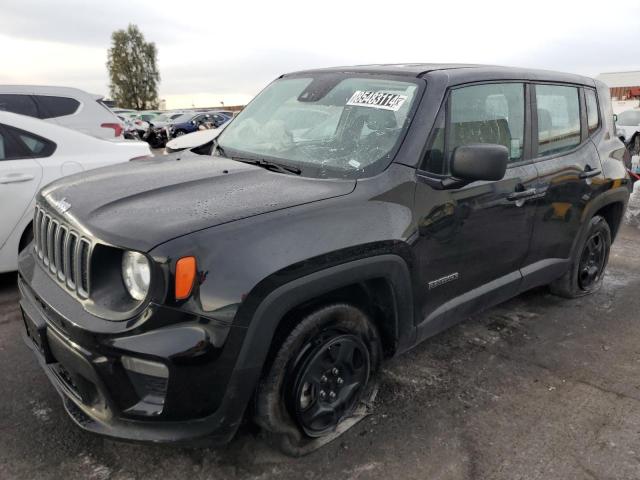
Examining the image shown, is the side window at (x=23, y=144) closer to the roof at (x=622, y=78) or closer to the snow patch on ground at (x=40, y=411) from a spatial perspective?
the snow patch on ground at (x=40, y=411)

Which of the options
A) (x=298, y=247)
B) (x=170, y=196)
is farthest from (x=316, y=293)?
(x=170, y=196)

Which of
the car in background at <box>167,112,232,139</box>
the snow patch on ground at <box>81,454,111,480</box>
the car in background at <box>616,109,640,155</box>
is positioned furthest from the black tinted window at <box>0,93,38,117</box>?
the car in background at <box>167,112,232,139</box>

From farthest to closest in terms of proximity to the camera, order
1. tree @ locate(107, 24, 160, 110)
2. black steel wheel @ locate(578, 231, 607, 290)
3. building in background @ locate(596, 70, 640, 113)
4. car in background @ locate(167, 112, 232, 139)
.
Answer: tree @ locate(107, 24, 160, 110)
building in background @ locate(596, 70, 640, 113)
car in background @ locate(167, 112, 232, 139)
black steel wheel @ locate(578, 231, 607, 290)

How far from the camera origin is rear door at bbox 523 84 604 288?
348cm

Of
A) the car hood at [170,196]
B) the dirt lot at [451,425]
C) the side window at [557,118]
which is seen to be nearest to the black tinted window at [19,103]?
the dirt lot at [451,425]

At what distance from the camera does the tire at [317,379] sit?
7.38 ft

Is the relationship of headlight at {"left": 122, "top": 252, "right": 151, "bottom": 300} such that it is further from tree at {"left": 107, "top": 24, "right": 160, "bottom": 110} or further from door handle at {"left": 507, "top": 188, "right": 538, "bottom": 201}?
tree at {"left": 107, "top": 24, "right": 160, "bottom": 110}

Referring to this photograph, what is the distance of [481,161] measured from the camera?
8.32ft

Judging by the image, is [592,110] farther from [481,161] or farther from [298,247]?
[298,247]

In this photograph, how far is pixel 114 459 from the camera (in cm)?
242

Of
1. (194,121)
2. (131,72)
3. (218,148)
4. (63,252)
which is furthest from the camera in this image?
(131,72)

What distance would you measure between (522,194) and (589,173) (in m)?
0.98

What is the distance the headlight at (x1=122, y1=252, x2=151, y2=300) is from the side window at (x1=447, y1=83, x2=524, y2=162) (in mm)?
1679

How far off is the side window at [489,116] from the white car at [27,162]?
311 cm
